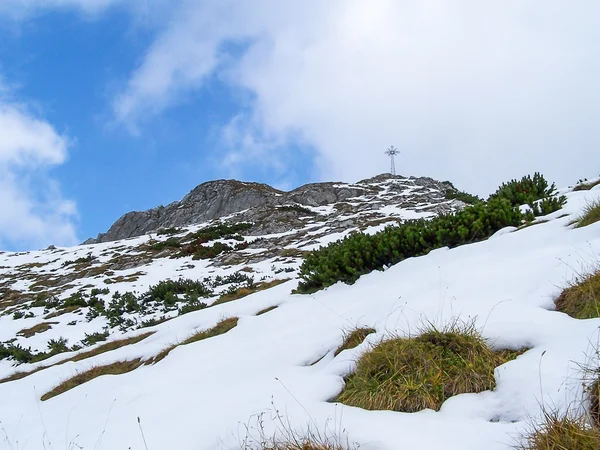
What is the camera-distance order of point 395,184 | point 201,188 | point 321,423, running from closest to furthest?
point 321,423 → point 395,184 → point 201,188

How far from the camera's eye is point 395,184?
54.3 metres

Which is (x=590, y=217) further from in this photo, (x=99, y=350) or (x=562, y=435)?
(x=99, y=350)

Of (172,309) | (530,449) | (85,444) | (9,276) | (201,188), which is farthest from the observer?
(201,188)

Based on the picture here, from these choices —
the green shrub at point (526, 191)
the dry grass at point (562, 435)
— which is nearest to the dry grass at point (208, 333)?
the dry grass at point (562, 435)

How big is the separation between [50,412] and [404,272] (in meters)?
5.42

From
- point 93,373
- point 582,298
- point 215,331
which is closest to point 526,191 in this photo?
point 582,298

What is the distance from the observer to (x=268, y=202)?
171 ft

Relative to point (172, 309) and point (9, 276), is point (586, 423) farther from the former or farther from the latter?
point (9, 276)

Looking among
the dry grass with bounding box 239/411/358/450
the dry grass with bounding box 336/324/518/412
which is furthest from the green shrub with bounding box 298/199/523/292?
the dry grass with bounding box 239/411/358/450

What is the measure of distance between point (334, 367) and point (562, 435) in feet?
6.45

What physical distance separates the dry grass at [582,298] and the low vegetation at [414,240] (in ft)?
11.3

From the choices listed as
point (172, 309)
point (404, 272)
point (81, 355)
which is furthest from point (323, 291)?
point (172, 309)

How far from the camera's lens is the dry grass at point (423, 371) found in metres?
2.72

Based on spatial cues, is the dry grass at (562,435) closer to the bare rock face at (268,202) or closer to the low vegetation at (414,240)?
the low vegetation at (414,240)
